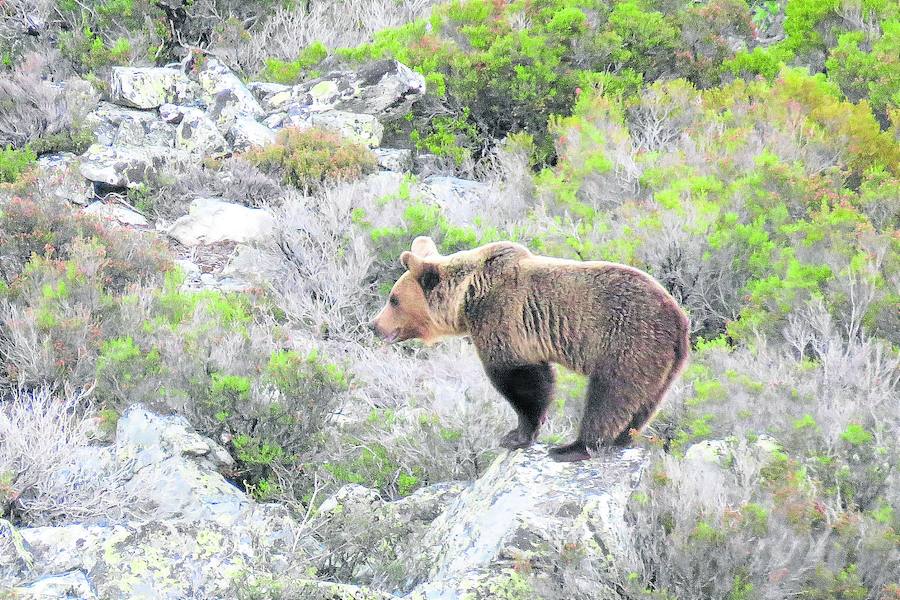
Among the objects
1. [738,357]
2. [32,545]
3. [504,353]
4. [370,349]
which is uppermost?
[504,353]

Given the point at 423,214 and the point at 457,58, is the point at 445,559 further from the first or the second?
the point at 457,58

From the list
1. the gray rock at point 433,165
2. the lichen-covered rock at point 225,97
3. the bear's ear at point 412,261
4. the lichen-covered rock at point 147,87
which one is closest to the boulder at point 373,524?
the bear's ear at point 412,261

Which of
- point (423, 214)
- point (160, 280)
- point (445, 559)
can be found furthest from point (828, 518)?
point (160, 280)

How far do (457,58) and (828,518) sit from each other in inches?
427

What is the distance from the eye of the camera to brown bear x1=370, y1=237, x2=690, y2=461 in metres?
5.12

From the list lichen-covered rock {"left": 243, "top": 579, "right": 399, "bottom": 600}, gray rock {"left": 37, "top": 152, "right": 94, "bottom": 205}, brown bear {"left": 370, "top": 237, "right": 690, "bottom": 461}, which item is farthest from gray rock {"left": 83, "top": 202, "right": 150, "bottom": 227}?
lichen-covered rock {"left": 243, "top": 579, "right": 399, "bottom": 600}

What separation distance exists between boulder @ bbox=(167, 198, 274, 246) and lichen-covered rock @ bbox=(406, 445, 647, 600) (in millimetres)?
6614

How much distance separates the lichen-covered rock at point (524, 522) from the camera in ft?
14.8

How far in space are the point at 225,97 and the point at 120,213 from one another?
2.91 metres

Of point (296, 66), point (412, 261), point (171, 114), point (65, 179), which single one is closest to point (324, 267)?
point (65, 179)

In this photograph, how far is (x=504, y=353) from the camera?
5457 millimetres

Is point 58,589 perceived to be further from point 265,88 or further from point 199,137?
point 265,88

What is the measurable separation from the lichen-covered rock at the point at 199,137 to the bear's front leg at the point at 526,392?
8.67 m

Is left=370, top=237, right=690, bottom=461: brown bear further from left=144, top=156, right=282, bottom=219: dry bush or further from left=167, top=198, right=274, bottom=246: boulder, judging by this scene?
left=144, top=156, right=282, bottom=219: dry bush
